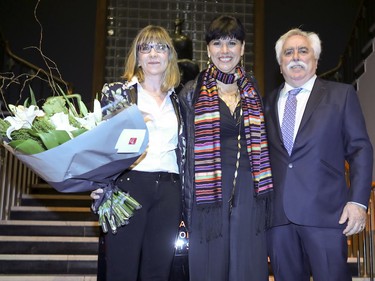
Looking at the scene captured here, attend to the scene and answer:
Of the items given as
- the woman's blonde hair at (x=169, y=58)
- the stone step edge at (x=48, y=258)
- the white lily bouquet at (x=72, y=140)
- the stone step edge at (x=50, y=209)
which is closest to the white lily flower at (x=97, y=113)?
the white lily bouquet at (x=72, y=140)

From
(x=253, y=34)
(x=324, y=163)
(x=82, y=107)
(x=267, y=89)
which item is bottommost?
(x=324, y=163)

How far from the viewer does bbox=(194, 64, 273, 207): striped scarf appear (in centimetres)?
232

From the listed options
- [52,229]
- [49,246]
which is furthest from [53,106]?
[52,229]

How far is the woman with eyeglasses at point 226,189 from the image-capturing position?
2.29 m

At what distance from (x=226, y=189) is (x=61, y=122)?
0.83 metres

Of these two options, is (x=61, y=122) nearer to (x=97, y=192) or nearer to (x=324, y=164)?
(x=97, y=192)

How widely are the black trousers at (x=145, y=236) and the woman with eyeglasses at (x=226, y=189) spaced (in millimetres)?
145

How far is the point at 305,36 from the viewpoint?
2510mm

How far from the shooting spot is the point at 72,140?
1837 mm

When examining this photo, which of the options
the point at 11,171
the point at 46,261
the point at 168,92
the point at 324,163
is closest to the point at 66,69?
the point at 11,171

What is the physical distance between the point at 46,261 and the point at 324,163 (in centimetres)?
254

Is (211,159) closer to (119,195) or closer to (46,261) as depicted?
(119,195)

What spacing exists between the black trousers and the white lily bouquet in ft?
0.69

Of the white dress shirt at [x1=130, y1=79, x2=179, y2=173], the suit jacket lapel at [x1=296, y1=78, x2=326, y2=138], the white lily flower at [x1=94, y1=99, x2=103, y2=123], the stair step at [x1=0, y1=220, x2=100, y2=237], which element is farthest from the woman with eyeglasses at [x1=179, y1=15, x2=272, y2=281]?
the stair step at [x1=0, y1=220, x2=100, y2=237]
